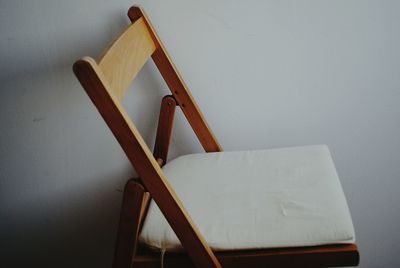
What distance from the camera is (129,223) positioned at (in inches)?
22.4

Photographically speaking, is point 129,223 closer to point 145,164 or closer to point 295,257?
point 145,164

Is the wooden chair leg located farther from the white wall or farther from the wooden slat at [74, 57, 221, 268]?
the white wall

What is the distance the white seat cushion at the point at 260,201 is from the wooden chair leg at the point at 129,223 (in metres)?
0.02

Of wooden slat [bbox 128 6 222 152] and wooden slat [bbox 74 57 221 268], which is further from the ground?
wooden slat [bbox 128 6 222 152]

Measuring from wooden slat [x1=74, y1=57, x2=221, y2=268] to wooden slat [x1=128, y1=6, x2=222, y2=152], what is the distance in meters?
0.31

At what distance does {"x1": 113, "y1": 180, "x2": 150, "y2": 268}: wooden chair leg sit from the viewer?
0.56 meters

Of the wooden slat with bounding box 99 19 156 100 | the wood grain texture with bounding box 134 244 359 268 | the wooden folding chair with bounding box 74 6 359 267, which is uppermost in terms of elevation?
the wooden slat with bounding box 99 19 156 100

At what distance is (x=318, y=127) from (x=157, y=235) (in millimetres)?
497

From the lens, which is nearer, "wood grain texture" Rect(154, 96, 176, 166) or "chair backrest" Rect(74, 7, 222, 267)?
"chair backrest" Rect(74, 7, 222, 267)

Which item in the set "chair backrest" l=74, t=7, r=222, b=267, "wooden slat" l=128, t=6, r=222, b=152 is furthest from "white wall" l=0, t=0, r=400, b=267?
"chair backrest" l=74, t=7, r=222, b=267

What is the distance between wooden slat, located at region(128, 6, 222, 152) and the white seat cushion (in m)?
0.06

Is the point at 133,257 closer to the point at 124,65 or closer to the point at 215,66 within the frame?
the point at 124,65

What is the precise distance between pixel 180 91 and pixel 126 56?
0.20 meters

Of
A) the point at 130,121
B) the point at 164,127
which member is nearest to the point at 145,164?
the point at 130,121
